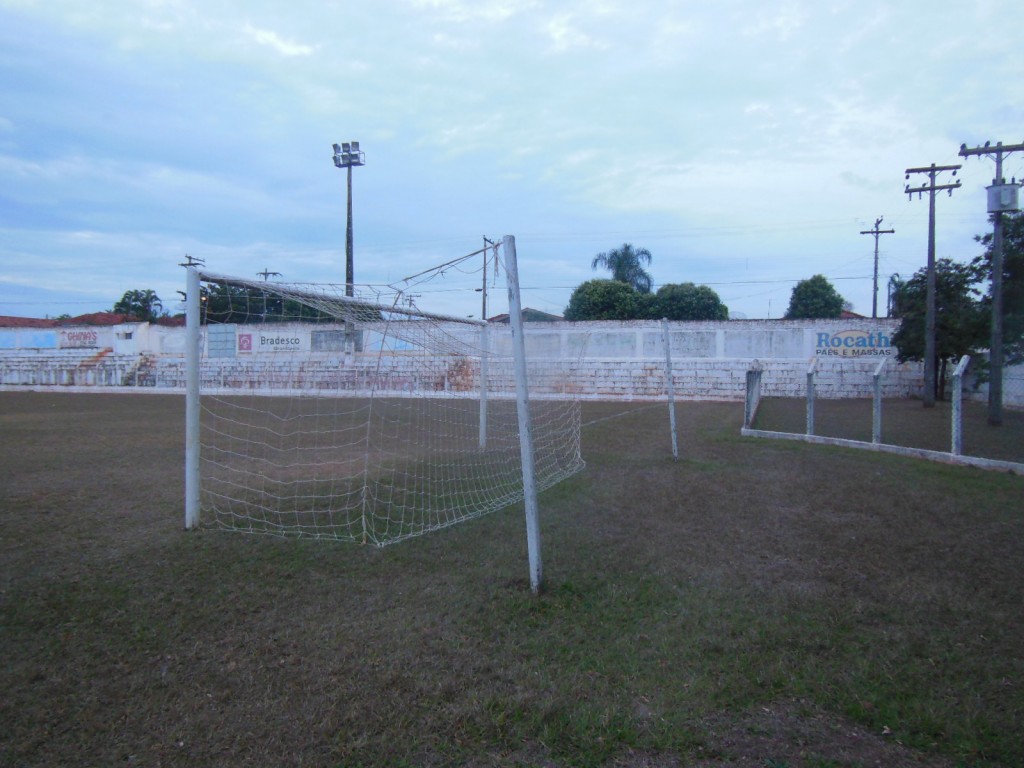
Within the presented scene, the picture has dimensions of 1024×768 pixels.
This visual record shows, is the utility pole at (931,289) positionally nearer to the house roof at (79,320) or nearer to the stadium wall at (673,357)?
the stadium wall at (673,357)

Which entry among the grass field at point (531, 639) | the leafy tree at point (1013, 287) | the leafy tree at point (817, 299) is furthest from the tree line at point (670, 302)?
the grass field at point (531, 639)

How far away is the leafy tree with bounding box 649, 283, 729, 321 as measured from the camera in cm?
3731

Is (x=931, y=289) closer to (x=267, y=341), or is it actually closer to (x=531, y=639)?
(x=531, y=639)

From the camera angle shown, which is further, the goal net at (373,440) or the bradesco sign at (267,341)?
the bradesco sign at (267,341)

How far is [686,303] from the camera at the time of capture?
123 feet

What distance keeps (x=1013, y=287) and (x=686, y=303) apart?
21.5m

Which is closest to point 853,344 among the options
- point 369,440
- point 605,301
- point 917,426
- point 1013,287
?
point 1013,287

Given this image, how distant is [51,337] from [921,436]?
44.1 m

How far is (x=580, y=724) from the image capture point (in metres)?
2.93

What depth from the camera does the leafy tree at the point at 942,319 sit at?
21.4 meters

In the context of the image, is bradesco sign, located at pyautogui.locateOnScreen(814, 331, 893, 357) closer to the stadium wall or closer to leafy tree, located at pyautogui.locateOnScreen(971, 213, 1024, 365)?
the stadium wall

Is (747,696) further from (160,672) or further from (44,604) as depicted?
(44,604)

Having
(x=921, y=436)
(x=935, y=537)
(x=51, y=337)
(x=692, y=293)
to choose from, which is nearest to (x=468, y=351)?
(x=935, y=537)

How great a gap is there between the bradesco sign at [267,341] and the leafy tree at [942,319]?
24.0m
